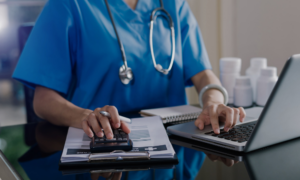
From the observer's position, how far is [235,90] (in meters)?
1.05

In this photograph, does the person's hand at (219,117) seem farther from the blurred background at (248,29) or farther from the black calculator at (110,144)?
the blurred background at (248,29)

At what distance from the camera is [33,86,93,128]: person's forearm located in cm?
81

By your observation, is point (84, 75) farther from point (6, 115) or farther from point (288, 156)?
point (6, 115)

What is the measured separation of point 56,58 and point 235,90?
1.99 ft

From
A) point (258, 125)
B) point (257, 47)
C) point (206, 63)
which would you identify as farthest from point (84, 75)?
point (257, 47)

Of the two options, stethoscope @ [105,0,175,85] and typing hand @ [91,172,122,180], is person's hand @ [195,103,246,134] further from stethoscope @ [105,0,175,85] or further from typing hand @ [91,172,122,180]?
stethoscope @ [105,0,175,85]

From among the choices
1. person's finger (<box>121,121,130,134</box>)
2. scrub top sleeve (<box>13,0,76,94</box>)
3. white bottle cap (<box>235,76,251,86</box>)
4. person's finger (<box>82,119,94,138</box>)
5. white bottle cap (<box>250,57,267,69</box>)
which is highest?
scrub top sleeve (<box>13,0,76,94</box>)

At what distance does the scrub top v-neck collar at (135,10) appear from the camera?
1055mm

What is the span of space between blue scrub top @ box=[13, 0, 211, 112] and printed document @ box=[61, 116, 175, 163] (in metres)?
0.26

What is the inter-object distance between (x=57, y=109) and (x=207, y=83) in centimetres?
52

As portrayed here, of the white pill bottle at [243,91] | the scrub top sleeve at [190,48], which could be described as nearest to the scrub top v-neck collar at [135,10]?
the scrub top sleeve at [190,48]

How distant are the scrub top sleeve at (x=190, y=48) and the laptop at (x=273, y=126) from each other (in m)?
0.47

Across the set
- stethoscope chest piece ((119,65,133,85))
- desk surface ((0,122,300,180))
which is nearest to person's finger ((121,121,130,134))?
desk surface ((0,122,300,180))

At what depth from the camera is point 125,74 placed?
0.99m
